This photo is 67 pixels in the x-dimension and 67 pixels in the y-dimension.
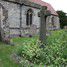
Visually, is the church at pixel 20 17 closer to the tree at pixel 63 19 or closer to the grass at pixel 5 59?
the grass at pixel 5 59

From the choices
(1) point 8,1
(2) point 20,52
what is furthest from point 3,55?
(1) point 8,1

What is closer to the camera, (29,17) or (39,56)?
(39,56)

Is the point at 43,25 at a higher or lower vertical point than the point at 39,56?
higher

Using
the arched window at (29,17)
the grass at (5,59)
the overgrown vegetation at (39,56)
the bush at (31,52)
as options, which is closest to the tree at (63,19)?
the arched window at (29,17)

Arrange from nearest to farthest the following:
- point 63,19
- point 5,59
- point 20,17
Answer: point 5,59 < point 20,17 < point 63,19

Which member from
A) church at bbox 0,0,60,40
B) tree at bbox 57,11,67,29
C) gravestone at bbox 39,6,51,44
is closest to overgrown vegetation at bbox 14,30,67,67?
gravestone at bbox 39,6,51,44

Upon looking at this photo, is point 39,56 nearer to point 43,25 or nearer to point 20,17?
point 43,25

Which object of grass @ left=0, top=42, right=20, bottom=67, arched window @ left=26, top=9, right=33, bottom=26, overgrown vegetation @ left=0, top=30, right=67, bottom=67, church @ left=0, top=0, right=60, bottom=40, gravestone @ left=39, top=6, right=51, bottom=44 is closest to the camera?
overgrown vegetation @ left=0, top=30, right=67, bottom=67

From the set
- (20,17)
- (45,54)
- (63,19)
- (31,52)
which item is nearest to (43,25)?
(31,52)

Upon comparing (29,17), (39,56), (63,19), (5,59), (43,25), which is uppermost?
(29,17)

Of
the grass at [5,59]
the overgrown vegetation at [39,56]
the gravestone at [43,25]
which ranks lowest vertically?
the grass at [5,59]

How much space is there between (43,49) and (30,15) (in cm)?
2323

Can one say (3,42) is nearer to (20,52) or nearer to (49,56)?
(20,52)

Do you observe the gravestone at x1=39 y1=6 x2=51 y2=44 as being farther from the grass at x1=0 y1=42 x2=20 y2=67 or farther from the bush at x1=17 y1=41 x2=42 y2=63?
the grass at x1=0 y1=42 x2=20 y2=67
